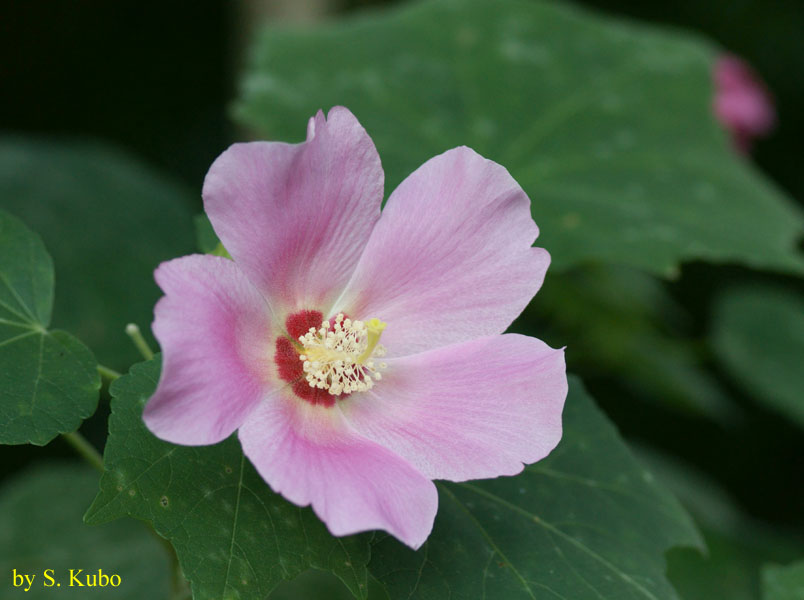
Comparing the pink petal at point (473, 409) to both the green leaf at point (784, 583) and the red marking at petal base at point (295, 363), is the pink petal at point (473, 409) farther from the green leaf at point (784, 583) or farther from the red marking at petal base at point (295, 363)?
the green leaf at point (784, 583)

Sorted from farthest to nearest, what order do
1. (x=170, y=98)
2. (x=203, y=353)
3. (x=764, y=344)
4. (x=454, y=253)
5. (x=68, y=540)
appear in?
(x=170, y=98) < (x=764, y=344) < (x=68, y=540) < (x=454, y=253) < (x=203, y=353)

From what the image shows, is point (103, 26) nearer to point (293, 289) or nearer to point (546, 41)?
point (546, 41)

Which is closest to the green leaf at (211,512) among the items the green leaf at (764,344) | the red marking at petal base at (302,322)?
the red marking at petal base at (302,322)

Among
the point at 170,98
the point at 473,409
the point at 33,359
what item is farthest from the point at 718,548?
the point at 170,98

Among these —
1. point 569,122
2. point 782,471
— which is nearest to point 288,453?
point 569,122

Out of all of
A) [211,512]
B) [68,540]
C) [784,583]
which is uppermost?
[211,512]

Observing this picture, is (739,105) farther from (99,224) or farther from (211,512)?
(211,512)

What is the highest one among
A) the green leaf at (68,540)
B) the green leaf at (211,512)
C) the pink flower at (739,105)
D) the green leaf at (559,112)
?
the green leaf at (211,512)
